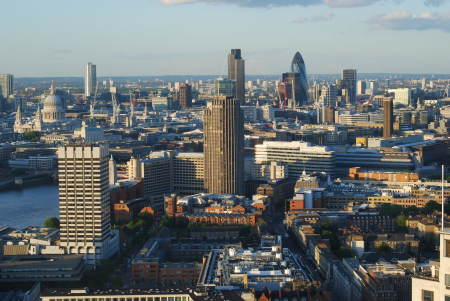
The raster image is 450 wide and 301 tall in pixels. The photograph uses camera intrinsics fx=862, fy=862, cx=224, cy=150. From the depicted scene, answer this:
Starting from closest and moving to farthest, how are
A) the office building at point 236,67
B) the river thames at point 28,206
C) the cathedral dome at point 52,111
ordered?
the river thames at point 28,206 < the cathedral dome at point 52,111 < the office building at point 236,67

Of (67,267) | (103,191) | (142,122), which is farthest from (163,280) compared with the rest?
(142,122)

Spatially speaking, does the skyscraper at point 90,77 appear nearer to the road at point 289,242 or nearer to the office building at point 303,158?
the office building at point 303,158

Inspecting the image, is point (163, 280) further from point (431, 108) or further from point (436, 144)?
point (431, 108)

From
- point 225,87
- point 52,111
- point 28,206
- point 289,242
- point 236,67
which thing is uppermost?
point 236,67

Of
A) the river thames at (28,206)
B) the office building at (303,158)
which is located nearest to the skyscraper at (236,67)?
the office building at (303,158)

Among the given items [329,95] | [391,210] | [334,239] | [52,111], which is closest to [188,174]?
[391,210]

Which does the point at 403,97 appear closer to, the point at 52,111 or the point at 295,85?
the point at 295,85
